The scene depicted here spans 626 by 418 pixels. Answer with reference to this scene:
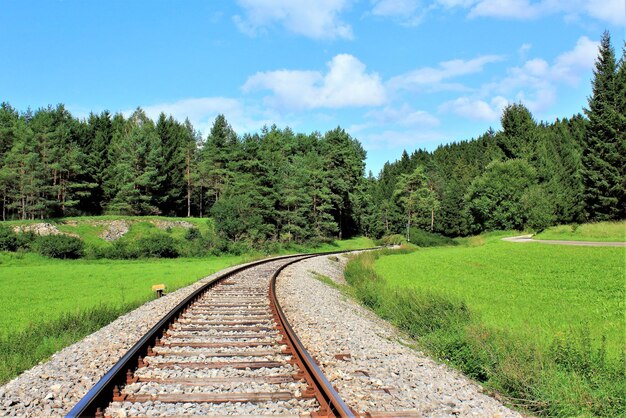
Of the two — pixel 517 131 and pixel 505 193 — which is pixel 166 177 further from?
pixel 517 131

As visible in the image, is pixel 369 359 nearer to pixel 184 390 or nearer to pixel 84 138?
pixel 184 390

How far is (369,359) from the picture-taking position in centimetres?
735

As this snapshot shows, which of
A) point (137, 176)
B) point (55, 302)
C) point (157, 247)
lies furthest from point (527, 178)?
point (55, 302)

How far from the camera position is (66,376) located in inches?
242

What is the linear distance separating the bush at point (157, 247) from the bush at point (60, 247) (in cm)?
518

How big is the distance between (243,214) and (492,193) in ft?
144

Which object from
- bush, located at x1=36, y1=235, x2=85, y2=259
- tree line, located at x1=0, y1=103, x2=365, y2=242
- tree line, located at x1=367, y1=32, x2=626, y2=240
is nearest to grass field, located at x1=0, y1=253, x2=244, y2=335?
bush, located at x1=36, y1=235, x2=85, y2=259

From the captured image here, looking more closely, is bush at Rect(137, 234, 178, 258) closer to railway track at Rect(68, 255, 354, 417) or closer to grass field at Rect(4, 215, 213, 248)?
grass field at Rect(4, 215, 213, 248)

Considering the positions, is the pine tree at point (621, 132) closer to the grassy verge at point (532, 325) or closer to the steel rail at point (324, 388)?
the grassy verge at point (532, 325)

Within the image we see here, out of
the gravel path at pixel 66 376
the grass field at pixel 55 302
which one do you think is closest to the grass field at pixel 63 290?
the grass field at pixel 55 302

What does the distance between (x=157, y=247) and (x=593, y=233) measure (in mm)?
38142

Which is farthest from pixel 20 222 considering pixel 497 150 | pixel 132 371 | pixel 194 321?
pixel 497 150

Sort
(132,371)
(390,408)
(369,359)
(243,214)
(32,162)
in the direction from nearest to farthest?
(390,408), (132,371), (369,359), (243,214), (32,162)

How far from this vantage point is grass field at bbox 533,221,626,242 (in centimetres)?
3372
